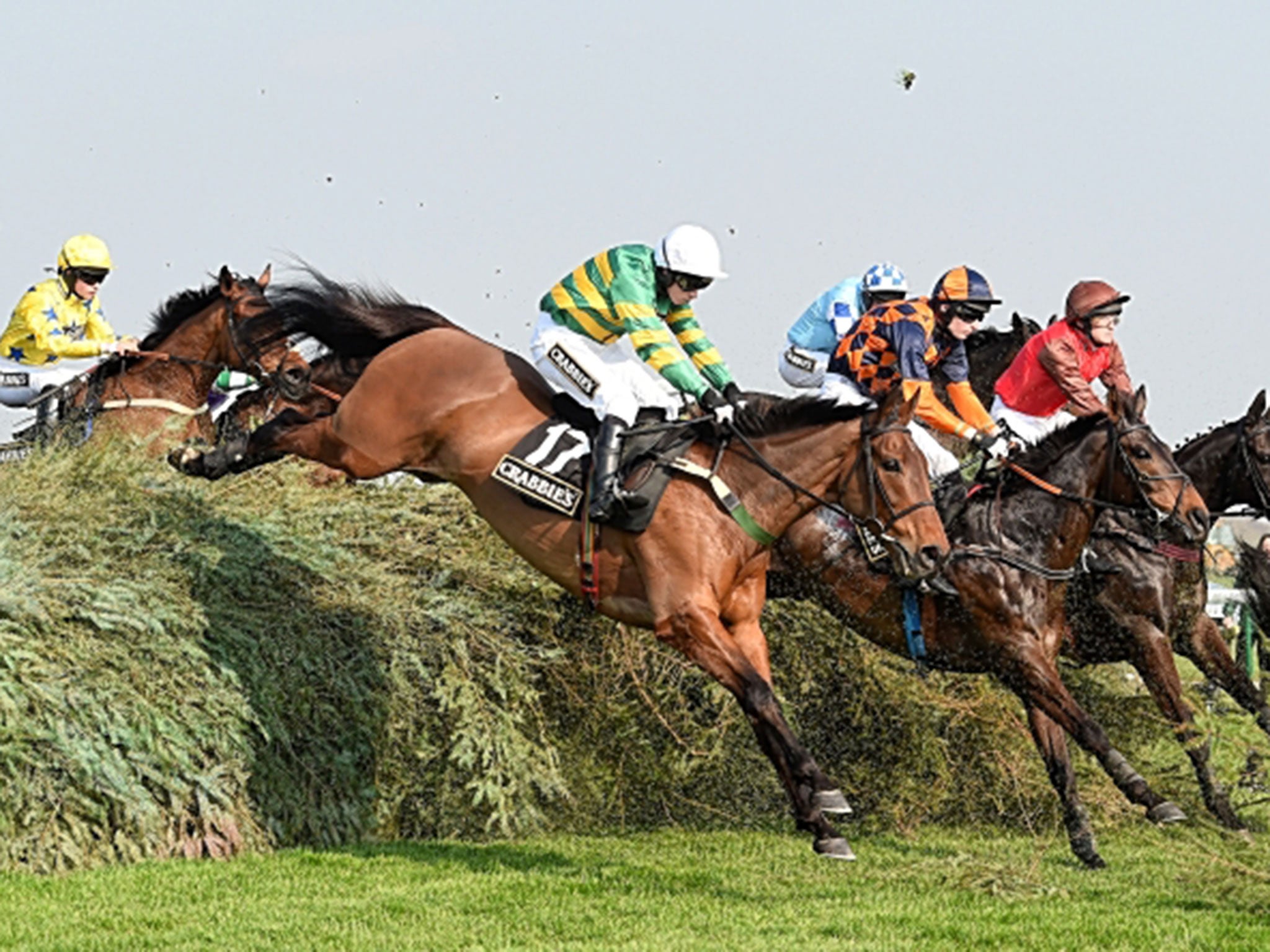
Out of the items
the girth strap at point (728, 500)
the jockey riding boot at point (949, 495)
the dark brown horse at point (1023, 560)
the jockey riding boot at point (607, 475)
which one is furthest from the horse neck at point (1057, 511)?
the jockey riding boot at point (607, 475)

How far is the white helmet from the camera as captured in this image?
786 cm

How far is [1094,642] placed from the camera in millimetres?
9242

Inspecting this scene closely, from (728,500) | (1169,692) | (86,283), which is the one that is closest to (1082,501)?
(1169,692)

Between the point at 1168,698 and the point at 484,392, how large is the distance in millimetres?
3709

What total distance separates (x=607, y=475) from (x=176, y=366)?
4.10 meters

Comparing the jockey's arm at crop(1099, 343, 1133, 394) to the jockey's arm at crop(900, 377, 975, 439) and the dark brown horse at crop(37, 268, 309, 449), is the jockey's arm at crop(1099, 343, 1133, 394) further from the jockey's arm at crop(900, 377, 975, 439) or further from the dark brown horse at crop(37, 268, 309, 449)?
the dark brown horse at crop(37, 268, 309, 449)

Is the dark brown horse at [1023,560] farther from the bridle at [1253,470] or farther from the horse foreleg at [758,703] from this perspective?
the horse foreleg at [758,703]

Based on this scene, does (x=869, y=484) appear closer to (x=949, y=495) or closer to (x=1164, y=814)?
(x=949, y=495)

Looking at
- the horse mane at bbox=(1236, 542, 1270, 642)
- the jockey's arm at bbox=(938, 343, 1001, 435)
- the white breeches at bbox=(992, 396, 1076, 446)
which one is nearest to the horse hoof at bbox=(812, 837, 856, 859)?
the jockey's arm at bbox=(938, 343, 1001, 435)

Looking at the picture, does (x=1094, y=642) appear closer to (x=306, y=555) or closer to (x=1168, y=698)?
(x=1168, y=698)

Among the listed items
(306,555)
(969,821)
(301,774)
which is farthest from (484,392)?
(969,821)

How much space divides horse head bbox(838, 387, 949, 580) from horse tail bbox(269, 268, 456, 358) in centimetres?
226

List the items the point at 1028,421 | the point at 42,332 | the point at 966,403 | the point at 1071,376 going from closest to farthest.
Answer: the point at 966,403, the point at 1071,376, the point at 1028,421, the point at 42,332

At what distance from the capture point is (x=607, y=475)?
297 inches
